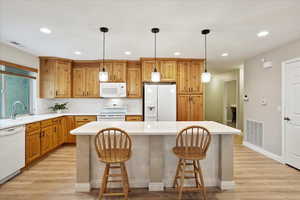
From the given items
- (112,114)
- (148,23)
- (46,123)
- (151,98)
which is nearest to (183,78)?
(151,98)

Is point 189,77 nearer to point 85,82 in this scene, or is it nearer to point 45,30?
point 85,82

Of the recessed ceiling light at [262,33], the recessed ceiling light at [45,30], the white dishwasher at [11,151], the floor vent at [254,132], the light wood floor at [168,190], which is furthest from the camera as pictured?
the floor vent at [254,132]

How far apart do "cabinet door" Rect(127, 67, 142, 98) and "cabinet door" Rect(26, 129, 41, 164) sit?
2401 mm

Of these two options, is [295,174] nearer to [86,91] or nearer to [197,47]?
[197,47]

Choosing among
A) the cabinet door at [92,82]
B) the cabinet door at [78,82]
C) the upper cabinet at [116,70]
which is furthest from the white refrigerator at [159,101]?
the cabinet door at [78,82]

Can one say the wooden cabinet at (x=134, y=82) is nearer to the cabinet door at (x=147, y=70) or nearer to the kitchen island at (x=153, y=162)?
the cabinet door at (x=147, y=70)

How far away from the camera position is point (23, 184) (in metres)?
2.43

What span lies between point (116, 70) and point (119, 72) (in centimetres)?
11

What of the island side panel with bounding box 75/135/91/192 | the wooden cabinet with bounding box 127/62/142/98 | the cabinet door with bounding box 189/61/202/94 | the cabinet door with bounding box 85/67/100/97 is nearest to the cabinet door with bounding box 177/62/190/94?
the cabinet door with bounding box 189/61/202/94

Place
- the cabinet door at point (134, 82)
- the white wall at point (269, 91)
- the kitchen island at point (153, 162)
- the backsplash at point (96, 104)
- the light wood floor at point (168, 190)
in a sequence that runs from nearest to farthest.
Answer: the light wood floor at point (168, 190), the kitchen island at point (153, 162), the white wall at point (269, 91), the cabinet door at point (134, 82), the backsplash at point (96, 104)

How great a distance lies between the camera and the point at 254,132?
4164 millimetres

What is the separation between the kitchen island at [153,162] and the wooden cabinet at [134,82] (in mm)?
2361

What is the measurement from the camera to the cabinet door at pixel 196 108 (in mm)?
4359

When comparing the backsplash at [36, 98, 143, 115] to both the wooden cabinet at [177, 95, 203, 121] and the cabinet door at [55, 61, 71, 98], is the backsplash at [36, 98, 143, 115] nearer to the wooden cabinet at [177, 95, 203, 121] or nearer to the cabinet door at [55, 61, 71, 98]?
the cabinet door at [55, 61, 71, 98]
